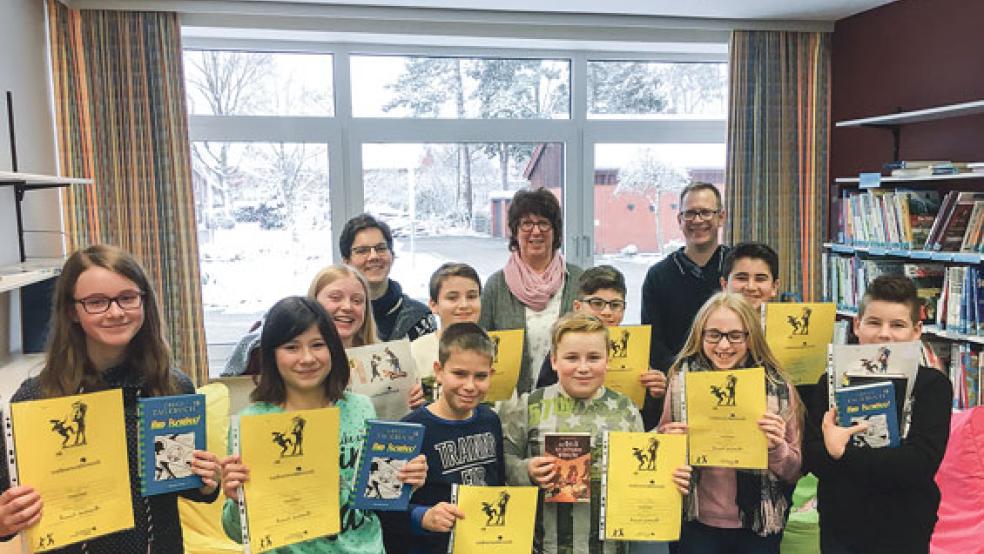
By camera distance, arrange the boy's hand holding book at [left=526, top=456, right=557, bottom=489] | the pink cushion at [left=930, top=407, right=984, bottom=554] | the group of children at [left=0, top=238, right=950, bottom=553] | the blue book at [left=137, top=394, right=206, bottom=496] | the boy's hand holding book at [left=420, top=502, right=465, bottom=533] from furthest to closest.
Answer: the pink cushion at [left=930, top=407, right=984, bottom=554] → the boy's hand holding book at [left=526, top=456, right=557, bottom=489] → the boy's hand holding book at [left=420, top=502, right=465, bottom=533] → the group of children at [left=0, top=238, right=950, bottom=553] → the blue book at [left=137, top=394, right=206, bottom=496]

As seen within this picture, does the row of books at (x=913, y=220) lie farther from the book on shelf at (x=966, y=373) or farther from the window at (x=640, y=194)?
the window at (x=640, y=194)

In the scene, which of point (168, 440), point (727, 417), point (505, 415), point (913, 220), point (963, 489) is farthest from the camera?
point (913, 220)

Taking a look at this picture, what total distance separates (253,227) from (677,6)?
3333 mm

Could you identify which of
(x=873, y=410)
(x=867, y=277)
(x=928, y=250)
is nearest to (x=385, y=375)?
(x=873, y=410)

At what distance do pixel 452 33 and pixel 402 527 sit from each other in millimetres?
3813

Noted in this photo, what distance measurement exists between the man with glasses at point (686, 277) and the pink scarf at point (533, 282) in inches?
16.9

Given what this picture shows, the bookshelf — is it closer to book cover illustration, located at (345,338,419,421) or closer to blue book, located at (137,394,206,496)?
book cover illustration, located at (345,338,419,421)

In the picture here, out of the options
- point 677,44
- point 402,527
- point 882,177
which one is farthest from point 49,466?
point 677,44

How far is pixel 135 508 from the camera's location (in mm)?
1627

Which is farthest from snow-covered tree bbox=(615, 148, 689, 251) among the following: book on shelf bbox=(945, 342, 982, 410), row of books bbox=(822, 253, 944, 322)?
book on shelf bbox=(945, 342, 982, 410)

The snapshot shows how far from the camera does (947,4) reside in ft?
14.4

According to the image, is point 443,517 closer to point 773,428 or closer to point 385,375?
point 385,375

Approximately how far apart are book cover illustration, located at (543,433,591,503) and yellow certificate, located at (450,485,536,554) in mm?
99

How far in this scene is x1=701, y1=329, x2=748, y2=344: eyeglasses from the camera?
2.14 meters
